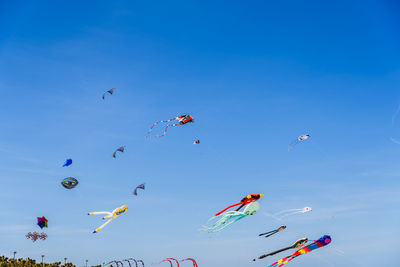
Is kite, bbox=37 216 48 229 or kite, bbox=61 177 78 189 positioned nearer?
kite, bbox=61 177 78 189

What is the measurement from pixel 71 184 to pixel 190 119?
2330cm

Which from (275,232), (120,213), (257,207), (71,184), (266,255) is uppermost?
(71,184)

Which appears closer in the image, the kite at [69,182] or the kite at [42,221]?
the kite at [69,182]

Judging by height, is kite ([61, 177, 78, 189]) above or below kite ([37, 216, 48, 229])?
above

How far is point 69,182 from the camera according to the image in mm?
64750

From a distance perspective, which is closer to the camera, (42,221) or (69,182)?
(69,182)

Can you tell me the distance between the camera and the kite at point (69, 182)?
63750mm

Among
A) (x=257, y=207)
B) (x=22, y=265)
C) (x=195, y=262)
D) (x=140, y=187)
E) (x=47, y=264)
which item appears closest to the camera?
(x=257, y=207)

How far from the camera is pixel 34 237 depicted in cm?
7956

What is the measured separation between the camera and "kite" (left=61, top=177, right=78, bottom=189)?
209 feet

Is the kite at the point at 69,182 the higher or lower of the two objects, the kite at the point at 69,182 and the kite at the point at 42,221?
the higher

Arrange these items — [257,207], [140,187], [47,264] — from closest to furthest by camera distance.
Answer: [257,207]
[140,187]
[47,264]

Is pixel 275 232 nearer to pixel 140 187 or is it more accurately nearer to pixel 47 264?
pixel 140 187

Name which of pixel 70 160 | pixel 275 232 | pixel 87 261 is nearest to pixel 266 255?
pixel 275 232
